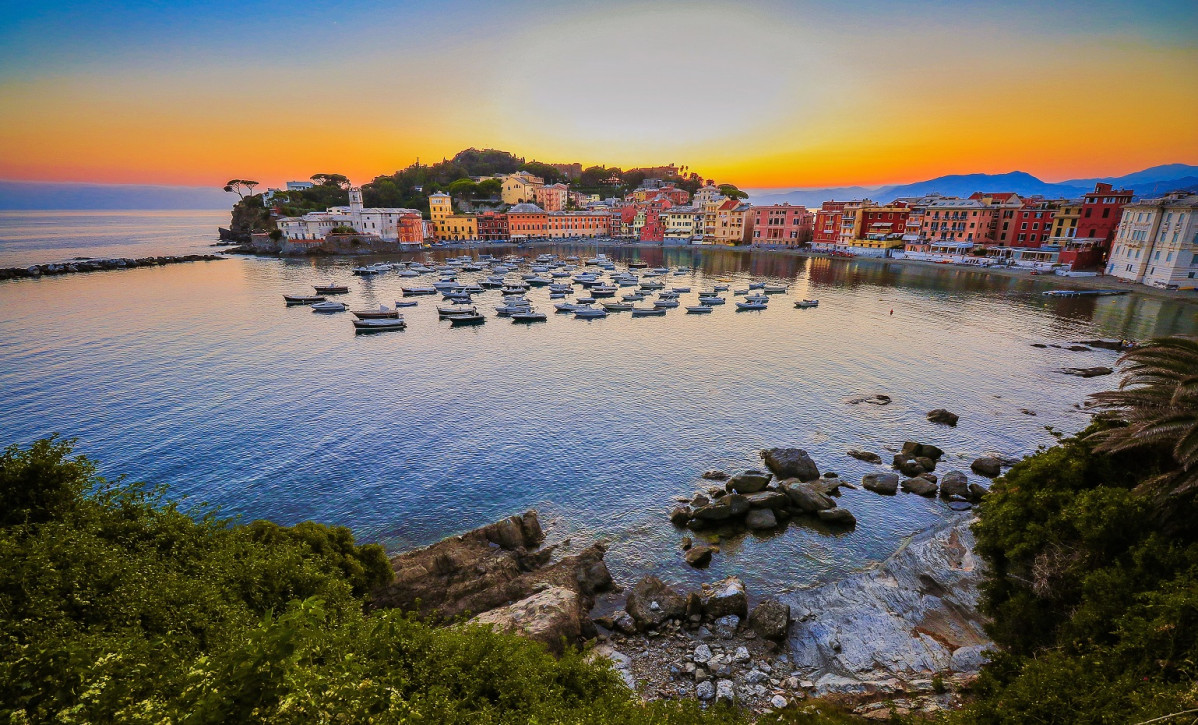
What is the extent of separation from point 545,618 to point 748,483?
1392 cm

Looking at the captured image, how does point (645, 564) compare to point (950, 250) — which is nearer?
point (645, 564)

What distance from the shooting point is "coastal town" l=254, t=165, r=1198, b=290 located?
2960 inches

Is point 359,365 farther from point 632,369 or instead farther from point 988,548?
point 988,548

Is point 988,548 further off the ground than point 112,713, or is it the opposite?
point 112,713

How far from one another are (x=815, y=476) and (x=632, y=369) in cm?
2118

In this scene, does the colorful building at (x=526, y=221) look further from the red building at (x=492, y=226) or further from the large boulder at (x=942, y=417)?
the large boulder at (x=942, y=417)

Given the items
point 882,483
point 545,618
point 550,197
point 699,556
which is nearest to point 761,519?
point 699,556

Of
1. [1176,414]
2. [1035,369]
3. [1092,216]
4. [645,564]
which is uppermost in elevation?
[1092,216]

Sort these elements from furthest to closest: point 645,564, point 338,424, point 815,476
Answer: point 338,424 < point 815,476 < point 645,564

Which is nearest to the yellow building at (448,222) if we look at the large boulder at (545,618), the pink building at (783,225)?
the pink building at (783,225)

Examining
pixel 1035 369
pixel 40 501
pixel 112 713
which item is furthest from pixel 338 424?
pixel 1035 369

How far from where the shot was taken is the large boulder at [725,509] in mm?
23734

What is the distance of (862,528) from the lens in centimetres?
2336

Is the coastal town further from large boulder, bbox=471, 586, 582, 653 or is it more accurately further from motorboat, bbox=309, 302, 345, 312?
large boulder, bbox=471, 586, 582, 653
